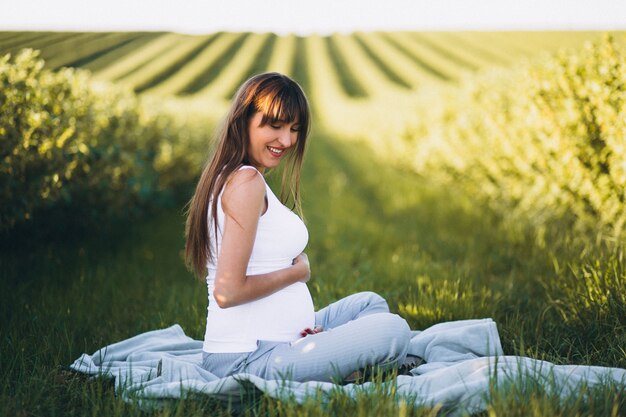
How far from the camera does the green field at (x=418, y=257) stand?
126 inches

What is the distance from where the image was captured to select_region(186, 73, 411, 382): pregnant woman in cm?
301

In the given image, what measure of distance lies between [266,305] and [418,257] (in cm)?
348

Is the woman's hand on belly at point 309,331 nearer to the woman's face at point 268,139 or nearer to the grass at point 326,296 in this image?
the grass at point 326,296

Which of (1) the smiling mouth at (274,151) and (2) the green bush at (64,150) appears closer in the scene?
(1) the smiling mouth at (274,151)

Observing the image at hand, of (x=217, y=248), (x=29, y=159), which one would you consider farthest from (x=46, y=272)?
(x=217, y=248)

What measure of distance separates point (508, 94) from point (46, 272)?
6181 millimetres

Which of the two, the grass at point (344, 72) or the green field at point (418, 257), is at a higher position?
the grass at point (344, 72)

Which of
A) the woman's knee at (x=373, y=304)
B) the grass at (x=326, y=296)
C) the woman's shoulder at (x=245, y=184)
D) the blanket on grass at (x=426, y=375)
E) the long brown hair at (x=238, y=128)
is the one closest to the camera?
the blanket on grass at (x=426, y=375)

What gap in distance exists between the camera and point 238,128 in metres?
3.22

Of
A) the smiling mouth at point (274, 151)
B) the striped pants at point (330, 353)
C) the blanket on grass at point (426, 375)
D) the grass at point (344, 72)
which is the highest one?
the grass at point (344, 72)

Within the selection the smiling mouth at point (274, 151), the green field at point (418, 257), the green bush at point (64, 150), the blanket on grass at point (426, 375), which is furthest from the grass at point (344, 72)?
the smiling mouth at point (274, 151)

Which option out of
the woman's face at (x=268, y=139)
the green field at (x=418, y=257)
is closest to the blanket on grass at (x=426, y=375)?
the green field at (x=418, y=257)

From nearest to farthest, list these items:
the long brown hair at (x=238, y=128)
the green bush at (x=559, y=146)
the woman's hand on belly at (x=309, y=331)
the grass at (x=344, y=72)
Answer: the long brown hair at (x=238, y=128) → the woman's hand on belly at (x=309, y=331) → the green bush at (x=559, y=146) → the grass at (x=344, y=72)

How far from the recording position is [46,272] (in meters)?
5.31
